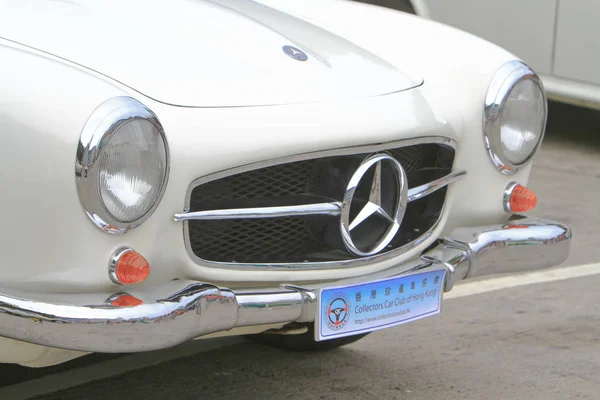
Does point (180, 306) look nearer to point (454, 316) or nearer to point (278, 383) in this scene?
point (278, 383)

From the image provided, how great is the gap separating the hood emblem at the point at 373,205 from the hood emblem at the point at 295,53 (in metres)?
0.36

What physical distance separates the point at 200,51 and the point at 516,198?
112 cm

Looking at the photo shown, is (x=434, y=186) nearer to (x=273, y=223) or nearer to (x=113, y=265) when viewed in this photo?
(x=273, y=223)

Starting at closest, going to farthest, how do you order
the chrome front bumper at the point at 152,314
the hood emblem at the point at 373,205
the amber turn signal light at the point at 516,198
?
the chrome front bumper at the point at 152,314 < the hood emblem at the point at 373,205 < the amber turn signal light at the point at 516,198

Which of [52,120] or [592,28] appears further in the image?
[592,28]

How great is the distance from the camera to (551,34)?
669 centimetres

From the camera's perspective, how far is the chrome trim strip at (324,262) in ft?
7.93

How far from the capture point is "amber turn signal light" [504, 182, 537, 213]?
3188 millimetres

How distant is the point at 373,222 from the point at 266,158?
45cm

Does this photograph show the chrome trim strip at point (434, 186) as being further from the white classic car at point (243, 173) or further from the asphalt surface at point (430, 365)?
the asphalt surface at point (430, 365)

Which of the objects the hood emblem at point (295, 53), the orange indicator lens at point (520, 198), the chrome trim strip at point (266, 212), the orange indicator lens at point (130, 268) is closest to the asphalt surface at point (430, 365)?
the orange indicator lens at point (520, 198)

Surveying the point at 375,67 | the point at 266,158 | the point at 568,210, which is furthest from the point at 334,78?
the point at 568,210

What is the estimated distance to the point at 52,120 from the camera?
219 centimetres

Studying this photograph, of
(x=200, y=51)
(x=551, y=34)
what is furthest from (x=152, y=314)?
(x=551, y=34)
